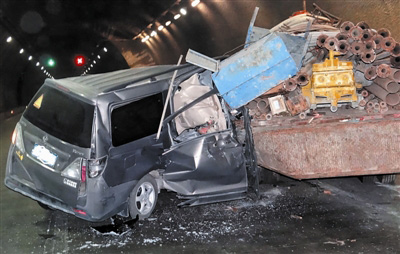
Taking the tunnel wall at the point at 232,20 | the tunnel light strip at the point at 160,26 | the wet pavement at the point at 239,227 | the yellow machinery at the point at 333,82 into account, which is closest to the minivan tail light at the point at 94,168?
the wet pavement at the point at 239,227

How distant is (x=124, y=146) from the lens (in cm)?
688

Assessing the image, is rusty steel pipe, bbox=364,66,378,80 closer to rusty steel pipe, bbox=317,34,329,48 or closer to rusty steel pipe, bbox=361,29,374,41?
rusty steel pipe, bbox=361,29,374,41

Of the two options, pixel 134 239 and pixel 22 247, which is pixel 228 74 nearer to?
pixel 134 239

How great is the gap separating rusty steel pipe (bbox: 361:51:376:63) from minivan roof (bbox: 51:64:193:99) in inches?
120

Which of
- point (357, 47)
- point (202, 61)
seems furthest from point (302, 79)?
point (202, 61)

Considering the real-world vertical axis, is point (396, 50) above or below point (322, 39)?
below

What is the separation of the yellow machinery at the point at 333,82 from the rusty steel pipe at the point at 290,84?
0.41m

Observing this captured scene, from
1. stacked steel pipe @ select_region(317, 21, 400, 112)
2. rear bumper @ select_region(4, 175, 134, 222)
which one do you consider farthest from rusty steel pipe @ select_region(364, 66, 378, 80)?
rear bumper @ select_region(4, 175, 134, 222)

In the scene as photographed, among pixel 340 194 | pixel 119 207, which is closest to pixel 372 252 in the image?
pixel 340 194

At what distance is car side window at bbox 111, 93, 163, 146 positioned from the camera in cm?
685

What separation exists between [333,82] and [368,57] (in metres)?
0.68

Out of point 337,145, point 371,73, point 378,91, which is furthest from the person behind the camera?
point 378,91

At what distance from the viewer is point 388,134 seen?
7.20 meters

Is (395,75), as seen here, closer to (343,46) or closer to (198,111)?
(343,46)
